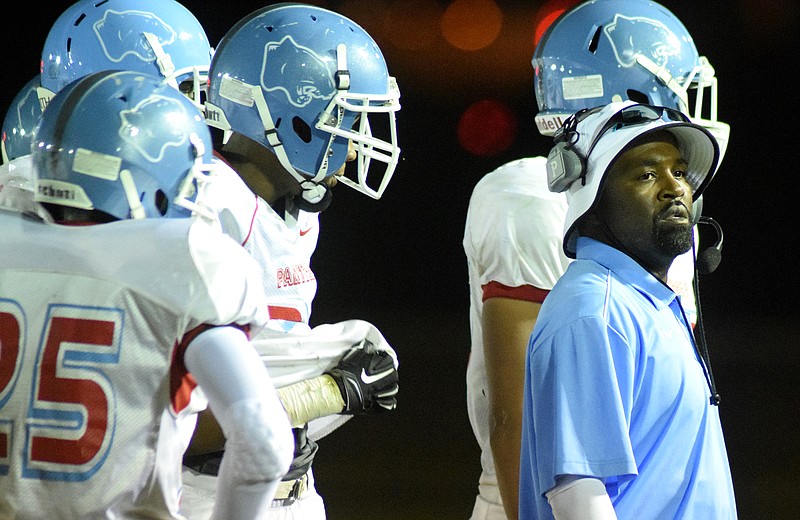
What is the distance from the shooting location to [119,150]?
1.72 m

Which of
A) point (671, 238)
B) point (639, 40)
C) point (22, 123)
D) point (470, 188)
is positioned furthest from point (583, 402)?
point (470, 188)

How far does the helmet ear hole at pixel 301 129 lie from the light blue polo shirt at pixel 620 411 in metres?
0.77

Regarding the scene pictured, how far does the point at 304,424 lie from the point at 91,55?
1238 millimetres

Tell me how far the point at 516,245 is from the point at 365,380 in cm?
48

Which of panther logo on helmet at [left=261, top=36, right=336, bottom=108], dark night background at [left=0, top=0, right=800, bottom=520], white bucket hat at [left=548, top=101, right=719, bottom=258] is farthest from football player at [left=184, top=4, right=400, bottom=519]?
dark night background at [left=0, top=0, right=800, bottom=520]

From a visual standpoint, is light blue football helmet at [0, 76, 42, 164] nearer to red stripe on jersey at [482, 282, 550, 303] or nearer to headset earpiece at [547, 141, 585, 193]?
red stripe on jersey at [482, 282, 550, 303]

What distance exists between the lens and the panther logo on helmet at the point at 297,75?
2.45 metres

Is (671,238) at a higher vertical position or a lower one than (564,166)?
lower

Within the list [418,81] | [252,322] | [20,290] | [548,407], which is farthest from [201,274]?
[418,81]

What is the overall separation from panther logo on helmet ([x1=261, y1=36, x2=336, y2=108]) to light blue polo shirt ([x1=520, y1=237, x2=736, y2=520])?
811 millimetres

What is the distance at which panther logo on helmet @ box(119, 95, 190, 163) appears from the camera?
1.74 metres

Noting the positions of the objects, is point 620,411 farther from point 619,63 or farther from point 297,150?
point 619,63

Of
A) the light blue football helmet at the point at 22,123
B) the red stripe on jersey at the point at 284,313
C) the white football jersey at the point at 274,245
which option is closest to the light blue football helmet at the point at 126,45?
the light blue football helmet at the point at 22,123

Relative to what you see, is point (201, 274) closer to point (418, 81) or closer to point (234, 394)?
point (234, 394)
